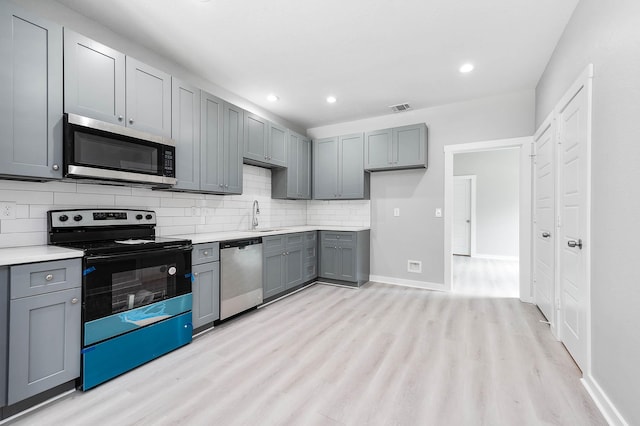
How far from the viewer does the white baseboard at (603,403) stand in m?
1.51

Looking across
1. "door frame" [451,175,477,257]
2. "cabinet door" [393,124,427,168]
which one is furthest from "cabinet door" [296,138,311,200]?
"door frame" [451,175,477,257]

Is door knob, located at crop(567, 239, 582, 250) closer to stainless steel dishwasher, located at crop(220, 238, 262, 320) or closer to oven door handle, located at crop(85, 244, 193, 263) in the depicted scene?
stainless steel dishwasher, located at crop(220, 238, 262, 320)

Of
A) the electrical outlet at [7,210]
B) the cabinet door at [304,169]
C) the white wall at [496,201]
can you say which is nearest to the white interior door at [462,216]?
the white wall at [496,201]

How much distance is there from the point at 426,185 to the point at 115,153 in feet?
12.7

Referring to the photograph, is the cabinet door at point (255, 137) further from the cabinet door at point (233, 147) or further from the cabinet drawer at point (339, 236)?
the cabinet drawer at point (339, 236)

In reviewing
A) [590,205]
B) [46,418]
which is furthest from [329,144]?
[46,418]

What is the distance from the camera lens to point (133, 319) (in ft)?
6.88

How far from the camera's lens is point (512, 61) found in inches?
119

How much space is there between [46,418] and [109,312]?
60 cm

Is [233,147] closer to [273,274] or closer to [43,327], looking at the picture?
[273,274]

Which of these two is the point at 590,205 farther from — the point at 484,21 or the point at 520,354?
the point at 484,21

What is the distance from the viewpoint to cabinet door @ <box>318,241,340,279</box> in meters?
4.43

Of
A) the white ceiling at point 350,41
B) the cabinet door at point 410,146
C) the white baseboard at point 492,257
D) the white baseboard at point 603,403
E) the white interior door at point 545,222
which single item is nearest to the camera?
the white baseboard at point 603,403

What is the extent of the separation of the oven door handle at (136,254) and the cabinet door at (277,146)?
1909 mm
